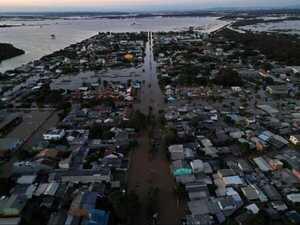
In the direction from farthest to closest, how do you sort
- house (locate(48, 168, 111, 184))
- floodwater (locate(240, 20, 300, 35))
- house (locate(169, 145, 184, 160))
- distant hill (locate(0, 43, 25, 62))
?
floodwater (locate(240, 20, 300, 35)) → distant hill (locate(0, 43, 25, 62)) → house (locate(169, 145, 184, 160)) → house (locate(48, 168, 111, 184))

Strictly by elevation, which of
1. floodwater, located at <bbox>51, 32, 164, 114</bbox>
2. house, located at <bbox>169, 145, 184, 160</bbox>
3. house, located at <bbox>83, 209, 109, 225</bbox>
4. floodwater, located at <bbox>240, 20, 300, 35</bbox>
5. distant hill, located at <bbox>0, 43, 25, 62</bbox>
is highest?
house, located at <bbox>83, 209, 109, 225</bbox>

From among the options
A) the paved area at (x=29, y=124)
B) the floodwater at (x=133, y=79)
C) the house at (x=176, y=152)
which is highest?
the house at (x=176, y=152)

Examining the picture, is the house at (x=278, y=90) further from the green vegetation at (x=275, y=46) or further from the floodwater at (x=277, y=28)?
the floodwater at (x=277, y=28)

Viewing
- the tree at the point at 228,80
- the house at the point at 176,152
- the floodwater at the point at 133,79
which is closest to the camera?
the house at the point at 176,152

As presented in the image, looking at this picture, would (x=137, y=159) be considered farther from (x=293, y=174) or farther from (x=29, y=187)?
(x=293, y=174)

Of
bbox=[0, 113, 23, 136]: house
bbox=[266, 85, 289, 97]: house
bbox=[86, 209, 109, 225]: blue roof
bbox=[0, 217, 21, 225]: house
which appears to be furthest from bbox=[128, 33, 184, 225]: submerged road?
bbox=[266, 85, 289, 97]: house

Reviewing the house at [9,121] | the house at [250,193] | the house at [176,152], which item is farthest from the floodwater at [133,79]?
the house at [250,193]

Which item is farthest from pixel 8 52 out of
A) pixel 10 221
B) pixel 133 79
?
pixel 10 221

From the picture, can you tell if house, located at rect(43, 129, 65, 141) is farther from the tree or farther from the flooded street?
the tree

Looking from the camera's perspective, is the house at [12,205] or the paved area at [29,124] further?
the paved area at [29,124]
